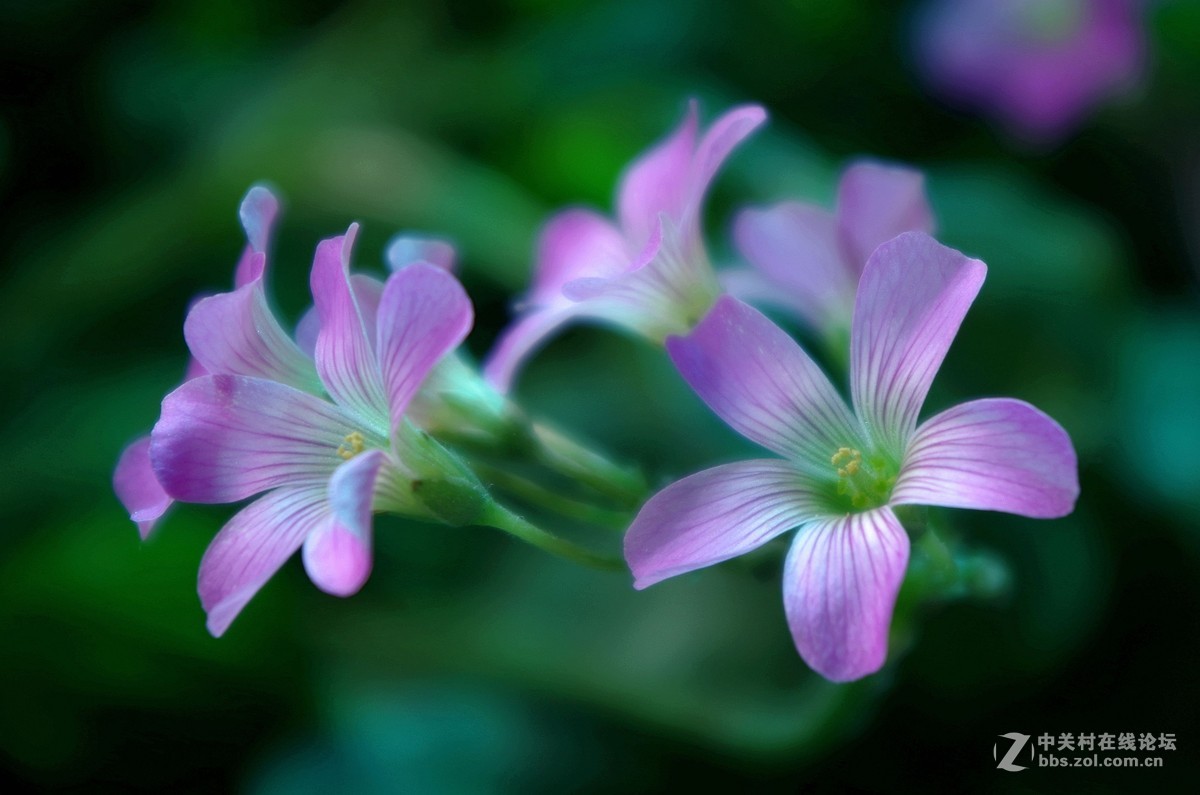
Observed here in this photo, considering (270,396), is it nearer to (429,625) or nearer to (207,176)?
(429,625)

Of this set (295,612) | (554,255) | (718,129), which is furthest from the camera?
(295,612)

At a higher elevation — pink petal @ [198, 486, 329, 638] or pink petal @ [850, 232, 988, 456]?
pink petal @ [850, 232, 988, 456]

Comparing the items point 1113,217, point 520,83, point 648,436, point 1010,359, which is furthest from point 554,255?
point 1113,217

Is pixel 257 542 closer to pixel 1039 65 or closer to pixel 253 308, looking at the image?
pixel 253 308

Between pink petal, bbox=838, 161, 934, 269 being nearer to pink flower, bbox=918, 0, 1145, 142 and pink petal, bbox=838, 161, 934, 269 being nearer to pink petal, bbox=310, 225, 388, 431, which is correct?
pink petal, bbox=310, 225, 388, 431

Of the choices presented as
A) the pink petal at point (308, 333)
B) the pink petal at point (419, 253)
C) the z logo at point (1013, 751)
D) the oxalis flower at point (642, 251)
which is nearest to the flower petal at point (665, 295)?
the oxalis flower at point (642, 251)

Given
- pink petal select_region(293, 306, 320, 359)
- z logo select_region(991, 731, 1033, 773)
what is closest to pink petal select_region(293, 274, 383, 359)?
pink petal select_region(293, 306, 320, 359)

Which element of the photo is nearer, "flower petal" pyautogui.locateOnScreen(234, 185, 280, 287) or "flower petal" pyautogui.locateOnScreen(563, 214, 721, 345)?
"flower petal" pyautogui.locateOnScreen(234, 185, 280, 287)

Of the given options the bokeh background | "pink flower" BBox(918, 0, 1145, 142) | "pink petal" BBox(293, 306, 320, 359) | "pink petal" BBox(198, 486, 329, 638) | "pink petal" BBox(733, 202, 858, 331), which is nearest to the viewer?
"pink petal" BBox(198, 486, 329, 638)
